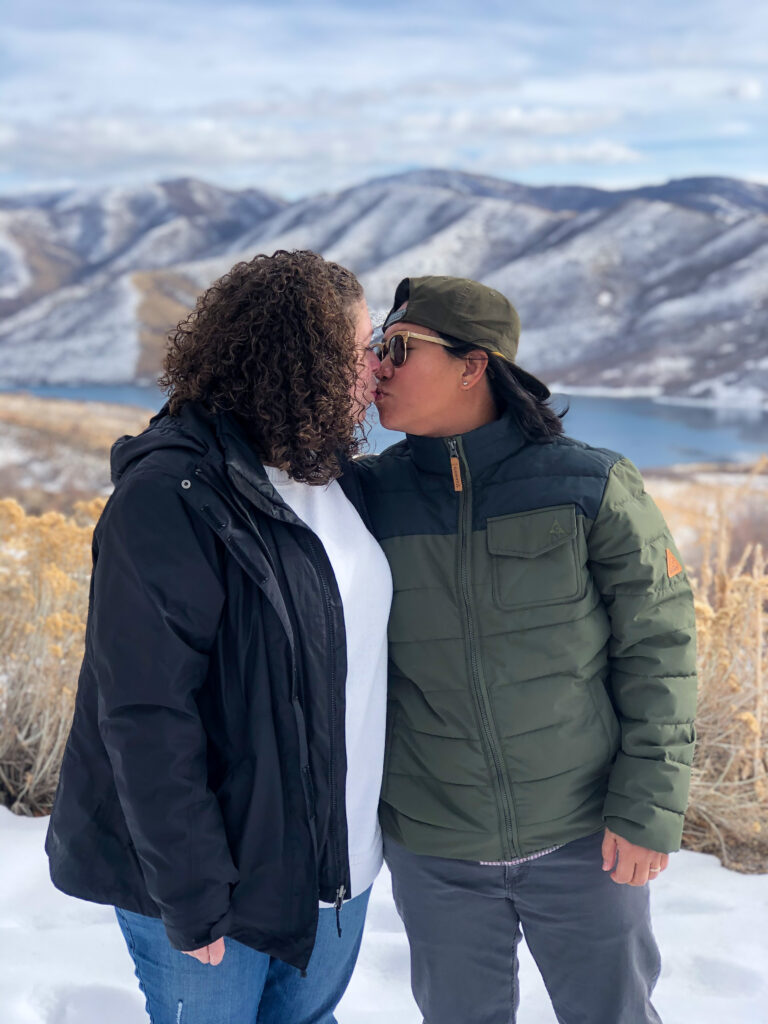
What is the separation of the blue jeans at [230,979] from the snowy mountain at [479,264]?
55.3 feet

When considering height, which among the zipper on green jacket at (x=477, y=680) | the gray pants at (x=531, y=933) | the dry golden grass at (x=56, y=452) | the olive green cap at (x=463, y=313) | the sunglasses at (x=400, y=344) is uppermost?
the olive green cap at (x=463, y=313)

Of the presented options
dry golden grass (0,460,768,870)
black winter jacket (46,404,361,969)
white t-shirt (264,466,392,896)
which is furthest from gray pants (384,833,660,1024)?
dry golden grass (0,460,768,870)

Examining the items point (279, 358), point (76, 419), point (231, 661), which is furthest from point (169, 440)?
point (76, 419)

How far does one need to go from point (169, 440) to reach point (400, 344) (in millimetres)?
414

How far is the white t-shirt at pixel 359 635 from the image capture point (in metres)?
1.10

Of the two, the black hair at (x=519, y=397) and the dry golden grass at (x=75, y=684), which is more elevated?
the black hair at (x=519, y=397)

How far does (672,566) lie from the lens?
1.23 meters

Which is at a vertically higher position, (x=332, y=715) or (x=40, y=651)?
(x=332, y=715)

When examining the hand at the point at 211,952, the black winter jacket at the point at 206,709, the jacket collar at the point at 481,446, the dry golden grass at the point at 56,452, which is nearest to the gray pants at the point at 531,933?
the black winter jacket at the point at 206,709

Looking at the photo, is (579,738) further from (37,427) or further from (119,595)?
(37,427)

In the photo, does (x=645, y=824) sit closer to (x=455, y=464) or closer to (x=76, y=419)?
(x=455, y=464)

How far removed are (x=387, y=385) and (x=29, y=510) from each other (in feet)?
25.5

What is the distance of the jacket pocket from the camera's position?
118 centimetres

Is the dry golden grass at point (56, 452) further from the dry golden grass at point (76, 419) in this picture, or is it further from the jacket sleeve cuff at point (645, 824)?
the jacket sleeve cuff at point (645, 824)
